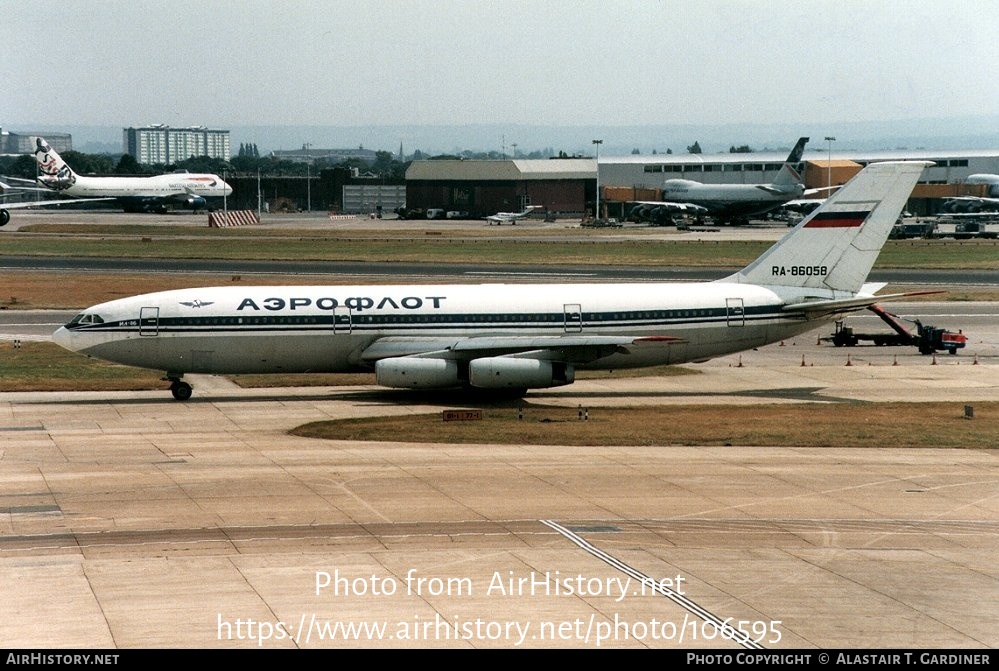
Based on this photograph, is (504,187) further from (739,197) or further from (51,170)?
(51,170)

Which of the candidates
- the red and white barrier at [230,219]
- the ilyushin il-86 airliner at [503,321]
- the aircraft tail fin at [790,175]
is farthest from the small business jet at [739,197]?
the ilyushin il-86 airliner at [503,321]

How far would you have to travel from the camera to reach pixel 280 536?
87.8ft

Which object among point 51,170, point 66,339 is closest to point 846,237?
→ point 66,339

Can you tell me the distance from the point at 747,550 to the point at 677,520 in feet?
9.17

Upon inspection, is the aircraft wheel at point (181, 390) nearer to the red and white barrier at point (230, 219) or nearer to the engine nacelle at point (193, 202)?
the red and white barrier at point (230, 219)

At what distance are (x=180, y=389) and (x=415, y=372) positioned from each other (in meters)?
9.07

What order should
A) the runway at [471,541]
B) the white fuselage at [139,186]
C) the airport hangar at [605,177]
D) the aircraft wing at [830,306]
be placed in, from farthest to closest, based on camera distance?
the airport hangar at [605,177] → the white fuselage at [139,186] → the aircraft wing at [830,306] → the runway at [471,541]

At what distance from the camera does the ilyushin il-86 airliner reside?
46.7m

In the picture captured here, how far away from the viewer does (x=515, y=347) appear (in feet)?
153

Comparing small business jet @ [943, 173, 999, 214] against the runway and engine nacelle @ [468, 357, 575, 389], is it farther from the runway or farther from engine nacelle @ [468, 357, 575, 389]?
the runway

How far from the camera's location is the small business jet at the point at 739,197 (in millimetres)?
161875

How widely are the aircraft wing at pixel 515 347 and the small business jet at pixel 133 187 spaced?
144069mm

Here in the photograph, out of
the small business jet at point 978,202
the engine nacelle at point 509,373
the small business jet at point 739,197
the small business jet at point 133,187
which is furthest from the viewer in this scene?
the small business jet at point 133,187

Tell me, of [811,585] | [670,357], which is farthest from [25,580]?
[670,357]
